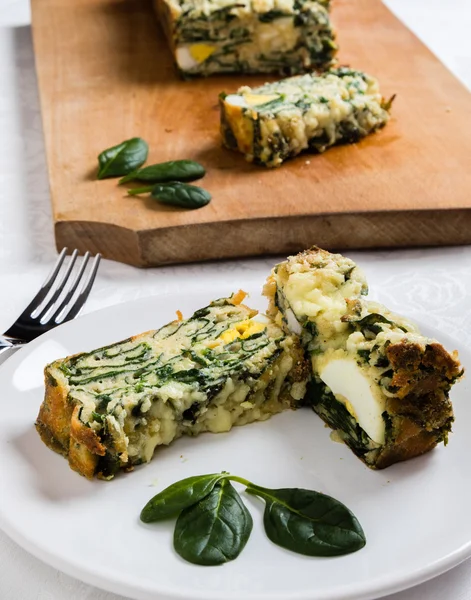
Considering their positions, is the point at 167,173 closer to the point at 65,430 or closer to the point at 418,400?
the point at 65,430

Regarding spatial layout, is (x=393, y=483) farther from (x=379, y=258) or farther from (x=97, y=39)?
(x=97, y=39)

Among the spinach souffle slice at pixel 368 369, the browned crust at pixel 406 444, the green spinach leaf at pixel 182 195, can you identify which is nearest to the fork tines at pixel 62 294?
the green spinach leaf at pixel 182 195

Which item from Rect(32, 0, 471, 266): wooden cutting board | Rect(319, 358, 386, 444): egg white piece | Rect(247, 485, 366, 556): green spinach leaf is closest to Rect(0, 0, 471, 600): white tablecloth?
Rect(32, 0, 471, 266): wooden cutting board

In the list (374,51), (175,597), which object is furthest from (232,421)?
(374,51)

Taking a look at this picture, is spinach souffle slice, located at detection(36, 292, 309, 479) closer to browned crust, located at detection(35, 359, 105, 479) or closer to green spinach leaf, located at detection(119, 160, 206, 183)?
browned crust, located at detection(35, 359, 105, 479)

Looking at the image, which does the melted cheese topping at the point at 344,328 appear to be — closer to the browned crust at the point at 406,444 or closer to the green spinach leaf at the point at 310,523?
the browned crust at the point at 406,444

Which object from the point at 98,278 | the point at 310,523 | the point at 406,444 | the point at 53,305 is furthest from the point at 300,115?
the point at 310,523
